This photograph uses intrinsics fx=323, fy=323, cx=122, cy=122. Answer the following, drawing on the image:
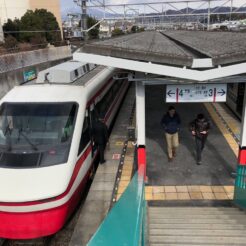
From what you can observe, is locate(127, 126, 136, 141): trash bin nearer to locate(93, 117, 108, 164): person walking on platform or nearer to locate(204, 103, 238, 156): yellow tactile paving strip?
locate(93, 117, 108, 164): person walking on platform

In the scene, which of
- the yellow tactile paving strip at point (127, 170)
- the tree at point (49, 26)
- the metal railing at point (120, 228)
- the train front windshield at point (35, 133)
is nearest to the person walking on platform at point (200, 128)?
the yellow tactile paving strip at point (127, 170)

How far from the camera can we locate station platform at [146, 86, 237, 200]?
7918mm

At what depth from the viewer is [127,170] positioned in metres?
9.20

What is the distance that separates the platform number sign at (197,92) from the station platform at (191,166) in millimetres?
2360

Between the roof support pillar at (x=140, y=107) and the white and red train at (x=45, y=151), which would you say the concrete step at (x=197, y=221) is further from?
the roof support pillar at (x=140, y=107)

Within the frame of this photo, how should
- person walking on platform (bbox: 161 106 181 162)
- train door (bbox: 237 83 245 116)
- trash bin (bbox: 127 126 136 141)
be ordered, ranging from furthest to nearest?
train door (bbox: 237 83 245 116), trash bin (bbox: 127 126 136 141), person walking on platform (bbox: 161 106 181 162)

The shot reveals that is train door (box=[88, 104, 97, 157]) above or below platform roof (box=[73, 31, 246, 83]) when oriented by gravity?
below

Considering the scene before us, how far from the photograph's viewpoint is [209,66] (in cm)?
557

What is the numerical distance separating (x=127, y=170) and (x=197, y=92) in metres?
3.32

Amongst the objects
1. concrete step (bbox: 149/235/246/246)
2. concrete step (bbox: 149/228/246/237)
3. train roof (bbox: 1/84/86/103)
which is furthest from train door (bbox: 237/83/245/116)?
concrete step (bbox: 149/235/246/246)

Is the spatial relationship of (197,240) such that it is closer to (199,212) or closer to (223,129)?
(199,212)

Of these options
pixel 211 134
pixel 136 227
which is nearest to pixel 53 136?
pixel 136 227

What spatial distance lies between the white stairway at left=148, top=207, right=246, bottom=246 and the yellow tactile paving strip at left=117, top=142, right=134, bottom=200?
1275mm

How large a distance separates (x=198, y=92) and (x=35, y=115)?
12.6 ft
